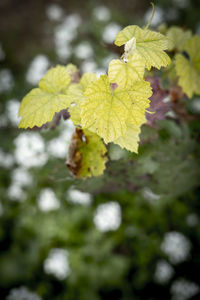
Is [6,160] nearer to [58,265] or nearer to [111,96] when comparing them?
[58,265]

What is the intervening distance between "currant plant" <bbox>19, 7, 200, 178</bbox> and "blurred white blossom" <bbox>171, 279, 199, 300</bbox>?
1.57 meters

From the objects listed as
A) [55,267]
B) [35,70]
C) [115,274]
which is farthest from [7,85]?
[115,274]

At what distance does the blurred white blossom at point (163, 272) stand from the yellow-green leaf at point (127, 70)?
1.81m

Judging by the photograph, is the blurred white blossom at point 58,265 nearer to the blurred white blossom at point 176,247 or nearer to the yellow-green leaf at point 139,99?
the blurred white blossom at point 176,247

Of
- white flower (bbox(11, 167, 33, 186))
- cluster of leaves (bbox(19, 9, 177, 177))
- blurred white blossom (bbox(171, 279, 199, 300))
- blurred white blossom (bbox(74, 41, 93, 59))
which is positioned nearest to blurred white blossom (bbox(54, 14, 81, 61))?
blurred white blossom (bbox(74, 41, 93, 59))

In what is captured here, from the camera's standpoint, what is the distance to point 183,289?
1944 millimetres

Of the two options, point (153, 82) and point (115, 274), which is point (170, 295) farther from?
point (153, 82)

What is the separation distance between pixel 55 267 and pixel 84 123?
1.64m

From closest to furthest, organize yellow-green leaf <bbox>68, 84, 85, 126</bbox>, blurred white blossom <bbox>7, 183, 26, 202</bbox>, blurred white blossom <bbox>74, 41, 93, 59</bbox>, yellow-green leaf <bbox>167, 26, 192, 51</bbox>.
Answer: yellow-green leaf <bbox>68, 84, 85, 126</bbox> → yellow-green leaf <bbox>167, 26, 192, 51</bbox> → blurred white blossom <bbox>7, 183, 26, 202</bbox> → blurred white blossom <bbox>74, 41, 93, 59</bbox>

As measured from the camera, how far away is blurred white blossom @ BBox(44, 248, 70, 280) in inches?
77.2

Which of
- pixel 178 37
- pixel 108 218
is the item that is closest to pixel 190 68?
pixel 178 37

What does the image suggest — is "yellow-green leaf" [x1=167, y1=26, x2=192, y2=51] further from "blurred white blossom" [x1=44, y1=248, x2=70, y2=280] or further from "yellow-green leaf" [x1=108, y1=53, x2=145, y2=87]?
"blurred white blossom" [x1=44, y1=248, x2=70, y2=280]

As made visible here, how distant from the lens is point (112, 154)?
93 centimetres

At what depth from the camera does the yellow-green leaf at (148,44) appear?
687 mm
